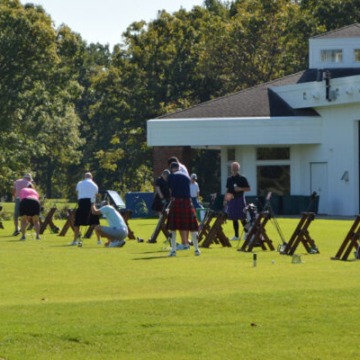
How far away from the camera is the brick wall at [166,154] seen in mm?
48294

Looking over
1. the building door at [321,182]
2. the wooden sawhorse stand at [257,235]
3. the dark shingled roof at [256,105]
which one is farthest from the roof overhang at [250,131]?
the wooden sawhorse stand at [257,235]

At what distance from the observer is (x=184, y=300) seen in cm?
1244

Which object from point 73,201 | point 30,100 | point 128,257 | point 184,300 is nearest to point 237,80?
point 30,100

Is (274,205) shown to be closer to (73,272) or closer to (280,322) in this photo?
(73,272)

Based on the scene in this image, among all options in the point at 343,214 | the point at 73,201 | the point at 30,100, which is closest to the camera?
the point at 343,214

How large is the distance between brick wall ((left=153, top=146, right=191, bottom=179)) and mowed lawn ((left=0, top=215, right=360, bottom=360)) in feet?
95.2

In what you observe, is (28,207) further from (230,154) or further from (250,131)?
(230,154)

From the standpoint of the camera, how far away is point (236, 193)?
24938mm

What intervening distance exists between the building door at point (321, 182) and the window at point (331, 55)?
6.37 m

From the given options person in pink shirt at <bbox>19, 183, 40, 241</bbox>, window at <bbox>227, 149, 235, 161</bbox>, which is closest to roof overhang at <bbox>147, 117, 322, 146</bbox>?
window at <bbox>227, 149, 235, 161</bbox>

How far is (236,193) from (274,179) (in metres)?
23.6

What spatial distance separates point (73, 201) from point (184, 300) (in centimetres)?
7671

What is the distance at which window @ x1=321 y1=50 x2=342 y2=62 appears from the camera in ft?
166

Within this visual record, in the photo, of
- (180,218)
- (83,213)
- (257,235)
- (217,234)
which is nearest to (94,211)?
(83,213)
